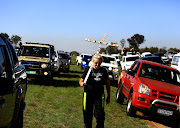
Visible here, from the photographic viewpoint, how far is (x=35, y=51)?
1745 centimetres

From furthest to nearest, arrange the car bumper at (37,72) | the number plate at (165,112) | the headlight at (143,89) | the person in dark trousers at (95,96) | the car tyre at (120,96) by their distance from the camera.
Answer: the car bumper at (37,72), the car tyre at (120,96), the headlight at (143,89), the number plate at (165,112), the person in dark trousers at (95,96)

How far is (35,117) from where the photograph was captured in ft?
27.8

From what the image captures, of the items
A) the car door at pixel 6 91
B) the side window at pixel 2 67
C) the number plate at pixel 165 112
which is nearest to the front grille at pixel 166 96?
the number plate at pixel 165 112

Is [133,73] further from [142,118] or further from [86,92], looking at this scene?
[86,92]

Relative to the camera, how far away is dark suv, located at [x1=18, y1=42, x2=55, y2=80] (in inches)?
629

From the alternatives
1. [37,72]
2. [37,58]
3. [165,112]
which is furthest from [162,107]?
[37,58]

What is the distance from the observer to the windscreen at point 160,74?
10.3 meters

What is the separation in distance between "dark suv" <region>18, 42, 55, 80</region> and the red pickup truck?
6696 millimetres

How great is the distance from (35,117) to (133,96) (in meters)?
2.91

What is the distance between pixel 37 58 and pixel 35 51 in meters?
0.91

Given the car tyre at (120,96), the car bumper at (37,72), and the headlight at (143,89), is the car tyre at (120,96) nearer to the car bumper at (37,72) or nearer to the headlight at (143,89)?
the headlight at (143,89)

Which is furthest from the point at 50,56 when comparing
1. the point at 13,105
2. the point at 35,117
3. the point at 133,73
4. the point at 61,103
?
the point at 13,105

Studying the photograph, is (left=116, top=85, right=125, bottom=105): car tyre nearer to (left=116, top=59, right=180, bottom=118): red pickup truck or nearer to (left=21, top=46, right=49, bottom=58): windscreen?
(left=116, top=59, right=180, bottom=118): red pickup truck

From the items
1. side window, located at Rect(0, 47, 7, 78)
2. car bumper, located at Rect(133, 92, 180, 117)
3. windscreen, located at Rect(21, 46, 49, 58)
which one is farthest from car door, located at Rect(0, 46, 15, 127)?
windscreen, located at Rect(21, 46, 49, 58)
